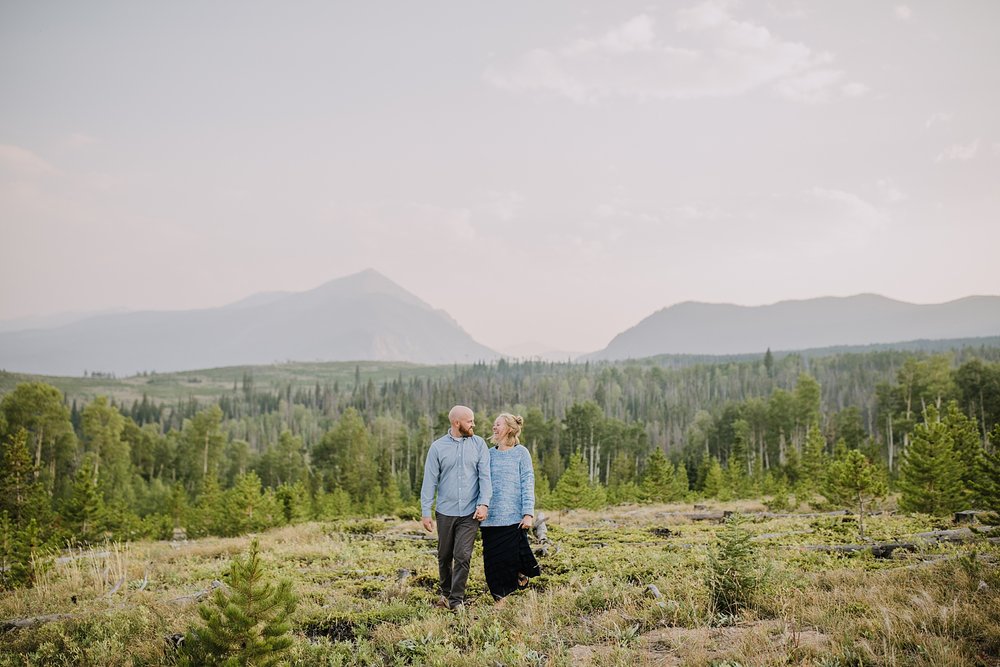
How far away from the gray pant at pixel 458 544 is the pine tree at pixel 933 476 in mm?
21564

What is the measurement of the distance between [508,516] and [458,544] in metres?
0.83

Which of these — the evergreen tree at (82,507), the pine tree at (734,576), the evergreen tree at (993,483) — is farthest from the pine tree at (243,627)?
the evergreen tree at (82,507)

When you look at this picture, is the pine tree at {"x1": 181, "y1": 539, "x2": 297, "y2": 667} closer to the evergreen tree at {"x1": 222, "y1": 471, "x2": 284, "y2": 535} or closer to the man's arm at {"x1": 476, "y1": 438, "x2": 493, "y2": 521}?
the man's arm at {"x1": 476, "y1": 438, "x2": 493, "y2": 521}

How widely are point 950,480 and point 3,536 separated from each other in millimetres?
29387

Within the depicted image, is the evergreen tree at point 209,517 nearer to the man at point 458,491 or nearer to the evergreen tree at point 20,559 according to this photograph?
the evergreen tree at point 20,559

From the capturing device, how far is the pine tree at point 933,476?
2052 centimetres

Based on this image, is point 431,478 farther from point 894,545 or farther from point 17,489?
point 17,489

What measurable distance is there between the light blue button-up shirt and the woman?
0.26m

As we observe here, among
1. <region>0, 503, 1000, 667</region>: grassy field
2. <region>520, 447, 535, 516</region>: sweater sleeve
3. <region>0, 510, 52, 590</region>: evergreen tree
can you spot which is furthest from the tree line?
<region>520, 447, 535, 516</region>: sweater sleeve

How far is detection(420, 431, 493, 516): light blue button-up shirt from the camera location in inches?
307

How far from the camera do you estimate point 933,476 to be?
20.9 meters

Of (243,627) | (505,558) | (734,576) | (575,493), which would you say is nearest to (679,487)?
(575,493)

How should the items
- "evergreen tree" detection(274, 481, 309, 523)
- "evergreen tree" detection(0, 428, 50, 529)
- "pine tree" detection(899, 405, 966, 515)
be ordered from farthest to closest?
"evergreen tree" detection(274, 481, 309, 523) < "pine tree" detection(899, 405, 966, 515) < "evergreen tree" detection(0, 428, 50, 529)

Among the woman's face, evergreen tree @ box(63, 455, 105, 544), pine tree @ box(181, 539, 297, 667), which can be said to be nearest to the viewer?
pine tree @ box(181, 539, 297, 667)
